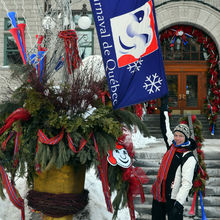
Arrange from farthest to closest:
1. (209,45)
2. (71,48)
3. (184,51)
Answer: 1. (184,51)
2. (209,45)
3. (71,48)

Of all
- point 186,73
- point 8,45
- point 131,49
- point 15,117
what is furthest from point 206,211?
point 8,45

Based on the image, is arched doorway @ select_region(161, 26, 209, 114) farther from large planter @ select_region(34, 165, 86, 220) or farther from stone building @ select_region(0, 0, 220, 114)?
large planter @ select_region(34, 165, 86, 220)

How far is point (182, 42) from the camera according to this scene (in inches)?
561

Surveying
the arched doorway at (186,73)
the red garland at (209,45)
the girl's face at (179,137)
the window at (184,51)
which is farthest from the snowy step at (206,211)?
the window at (184,51)

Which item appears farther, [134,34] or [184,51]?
[184,51]

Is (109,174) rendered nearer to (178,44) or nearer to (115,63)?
(115,63)

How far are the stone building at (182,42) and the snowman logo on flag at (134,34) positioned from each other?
9.67 m

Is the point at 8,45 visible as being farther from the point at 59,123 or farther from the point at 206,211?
the point at 59,123

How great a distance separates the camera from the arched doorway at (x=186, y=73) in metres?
14.3

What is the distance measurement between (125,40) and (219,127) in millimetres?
9627

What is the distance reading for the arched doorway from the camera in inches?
563

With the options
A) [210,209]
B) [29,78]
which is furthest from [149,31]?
[210,209]

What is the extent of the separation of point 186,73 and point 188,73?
89 millimetres

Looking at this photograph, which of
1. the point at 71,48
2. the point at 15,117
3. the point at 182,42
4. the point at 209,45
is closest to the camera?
the point at 15,117
